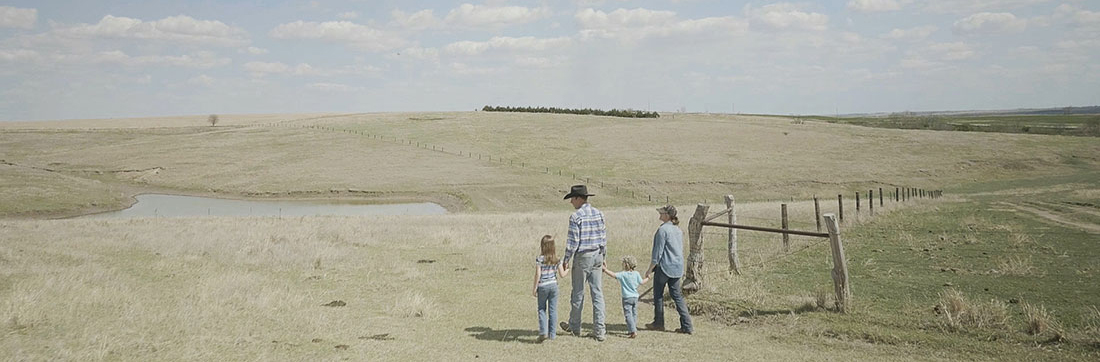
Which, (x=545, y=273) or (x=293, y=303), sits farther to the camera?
(x=293, y=303)

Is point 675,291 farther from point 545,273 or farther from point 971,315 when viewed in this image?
point 971,315

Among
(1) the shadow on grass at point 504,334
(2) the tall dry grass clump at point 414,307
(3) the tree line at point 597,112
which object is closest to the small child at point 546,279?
(1) the shadow on grass at point 504,334

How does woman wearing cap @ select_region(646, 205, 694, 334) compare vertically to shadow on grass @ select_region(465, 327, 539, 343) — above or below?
above

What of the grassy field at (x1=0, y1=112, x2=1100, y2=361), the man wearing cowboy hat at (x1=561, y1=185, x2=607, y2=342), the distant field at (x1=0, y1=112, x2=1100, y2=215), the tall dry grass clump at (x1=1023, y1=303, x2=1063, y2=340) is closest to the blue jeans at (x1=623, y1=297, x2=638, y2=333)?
the grassy field at (x1=0, y1=112, x2=1100, y2=361)

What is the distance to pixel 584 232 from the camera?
10.5 m

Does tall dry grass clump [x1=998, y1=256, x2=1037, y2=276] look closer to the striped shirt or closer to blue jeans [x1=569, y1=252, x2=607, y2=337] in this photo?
blue jeans [x1=569, y1=252, x2=607, y2=337]

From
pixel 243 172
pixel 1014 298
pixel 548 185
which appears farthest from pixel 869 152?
pixel 1014 298

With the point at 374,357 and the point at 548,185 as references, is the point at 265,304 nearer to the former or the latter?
the point at 374,357

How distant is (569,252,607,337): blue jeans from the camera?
1063cm

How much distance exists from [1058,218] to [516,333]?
26.9m

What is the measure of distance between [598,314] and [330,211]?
39.5 metres

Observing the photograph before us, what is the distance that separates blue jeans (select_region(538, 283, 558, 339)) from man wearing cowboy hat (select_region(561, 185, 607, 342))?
362mm

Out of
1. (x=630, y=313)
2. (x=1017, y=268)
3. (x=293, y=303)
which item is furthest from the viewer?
(x=1017, y=268)

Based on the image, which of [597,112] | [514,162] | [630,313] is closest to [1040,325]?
[630,313]
